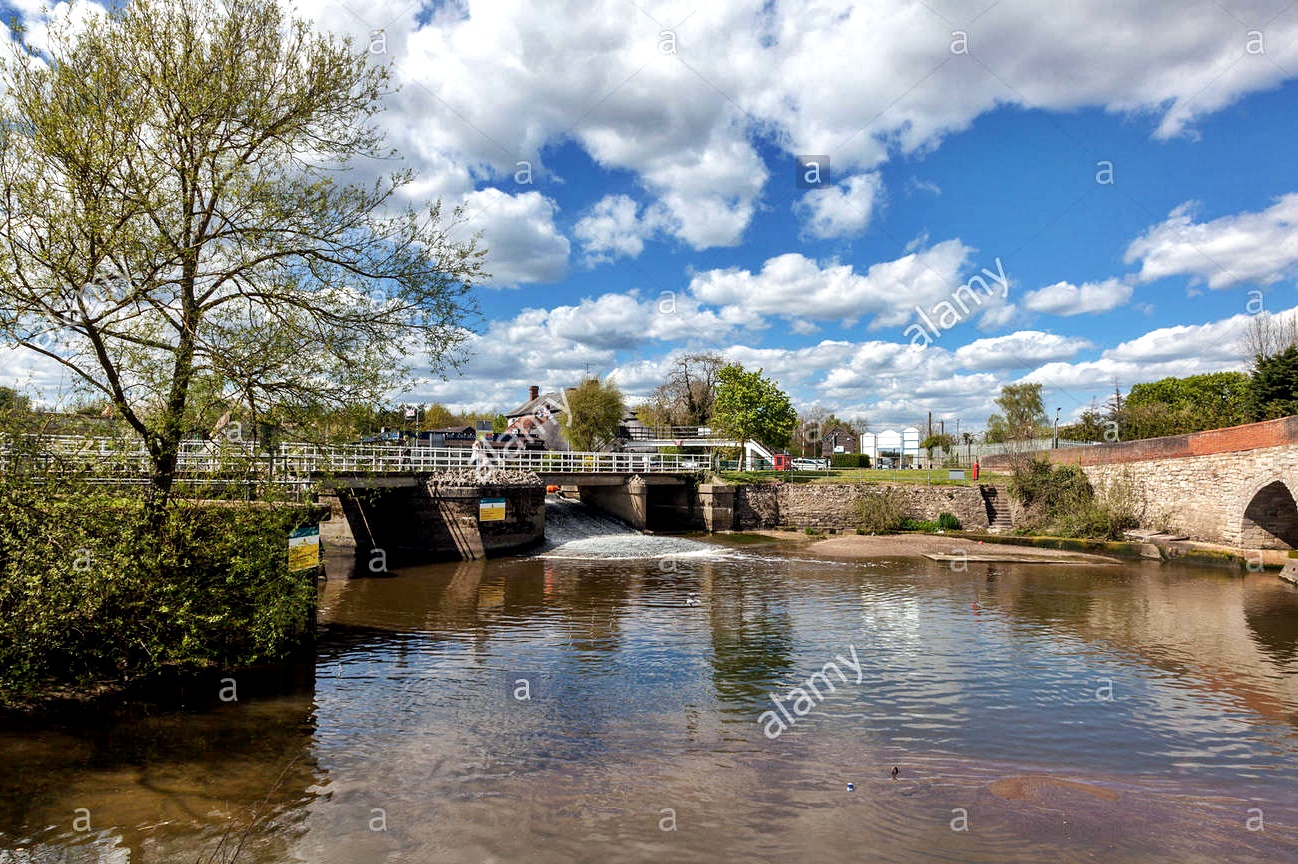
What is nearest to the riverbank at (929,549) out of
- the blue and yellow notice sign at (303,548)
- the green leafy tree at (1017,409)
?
the blue and yellow notice sign at (303,548)

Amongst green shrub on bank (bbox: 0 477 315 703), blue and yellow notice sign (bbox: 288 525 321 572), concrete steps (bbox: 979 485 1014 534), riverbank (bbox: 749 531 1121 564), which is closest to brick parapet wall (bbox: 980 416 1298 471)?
concrete steps (bbox: 979 485 1014 534)

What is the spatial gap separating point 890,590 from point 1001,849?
16.5 meters

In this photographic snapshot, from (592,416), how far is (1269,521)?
165ft

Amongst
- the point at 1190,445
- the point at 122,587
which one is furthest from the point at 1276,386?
the point at 122,587

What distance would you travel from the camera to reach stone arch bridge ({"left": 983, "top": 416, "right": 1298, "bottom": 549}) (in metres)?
24.3

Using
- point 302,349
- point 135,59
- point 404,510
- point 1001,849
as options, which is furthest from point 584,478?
point 1001,849

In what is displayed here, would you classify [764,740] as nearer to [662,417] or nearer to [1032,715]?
[1032,715]

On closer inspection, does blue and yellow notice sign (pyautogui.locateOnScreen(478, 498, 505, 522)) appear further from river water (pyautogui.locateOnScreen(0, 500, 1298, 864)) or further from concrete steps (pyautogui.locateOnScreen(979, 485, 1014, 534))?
concrete steps (pyautogui.locateOnScreen(979, 485, 1014, 534))

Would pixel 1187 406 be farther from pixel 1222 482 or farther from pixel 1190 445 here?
pixel 1222 482

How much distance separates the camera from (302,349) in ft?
39.3

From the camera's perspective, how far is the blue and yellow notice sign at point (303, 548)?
13078 millimetres

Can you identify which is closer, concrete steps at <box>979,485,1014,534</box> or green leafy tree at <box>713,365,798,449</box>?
concrete steps at <box>979,485,1014,534</box>

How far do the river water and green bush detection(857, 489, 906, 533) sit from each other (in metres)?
21.9

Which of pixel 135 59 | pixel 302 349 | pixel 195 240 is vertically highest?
pixel 135 59
